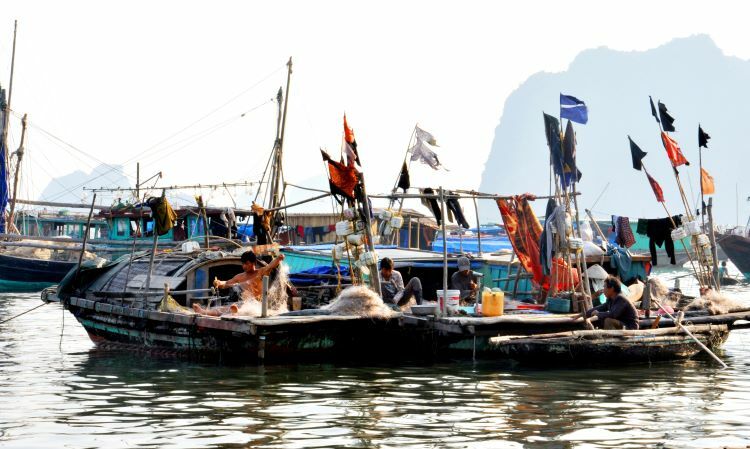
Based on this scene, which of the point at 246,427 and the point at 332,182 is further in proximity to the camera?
the point at 332,182

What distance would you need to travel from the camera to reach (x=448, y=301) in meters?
14.0

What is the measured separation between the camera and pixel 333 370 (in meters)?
13.3

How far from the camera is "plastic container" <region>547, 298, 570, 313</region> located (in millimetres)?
14953

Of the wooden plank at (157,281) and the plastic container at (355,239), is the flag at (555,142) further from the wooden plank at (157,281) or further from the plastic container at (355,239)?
the wooden plank at (157,281)

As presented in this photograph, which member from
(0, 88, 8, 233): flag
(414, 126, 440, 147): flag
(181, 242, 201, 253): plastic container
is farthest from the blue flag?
(0, 88, 8, 233): flag

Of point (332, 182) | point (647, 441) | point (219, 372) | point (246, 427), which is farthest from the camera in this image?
point (332, 182)

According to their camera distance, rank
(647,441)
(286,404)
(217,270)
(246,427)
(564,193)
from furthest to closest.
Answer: (217,270)
(564,193)
(286,404)
(246,427)
(647,441)

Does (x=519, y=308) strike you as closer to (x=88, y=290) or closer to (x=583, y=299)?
(x=583, y=299)

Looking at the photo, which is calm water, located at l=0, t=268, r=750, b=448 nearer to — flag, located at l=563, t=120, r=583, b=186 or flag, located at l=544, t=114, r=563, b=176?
flag, located at l=563, t=120, r=583, b=186

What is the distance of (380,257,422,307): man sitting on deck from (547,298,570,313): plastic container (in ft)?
6.95

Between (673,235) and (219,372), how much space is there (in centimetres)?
943

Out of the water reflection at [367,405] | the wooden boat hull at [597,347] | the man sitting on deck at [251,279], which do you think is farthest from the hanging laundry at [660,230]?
the man sitting on deck at [251,279]

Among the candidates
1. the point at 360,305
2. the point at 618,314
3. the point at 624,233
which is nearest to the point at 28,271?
the point at 624,233

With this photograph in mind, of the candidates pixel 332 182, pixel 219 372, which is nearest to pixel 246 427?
pixel 219 372
